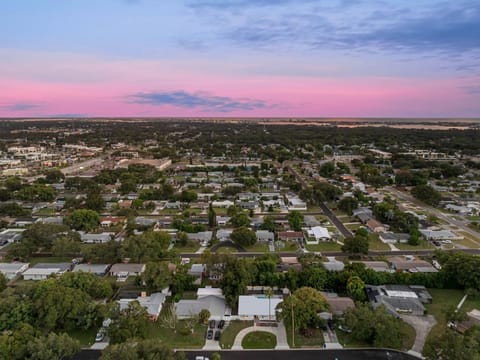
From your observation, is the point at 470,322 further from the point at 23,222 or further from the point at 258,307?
the point at 23,222

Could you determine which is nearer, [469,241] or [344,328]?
[344,328]

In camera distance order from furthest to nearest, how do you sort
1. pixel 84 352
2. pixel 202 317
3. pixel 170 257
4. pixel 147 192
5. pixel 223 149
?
pixel 223 149, pixel 147 192, pixel 170 257, pixel 202 317, pixel 84 352

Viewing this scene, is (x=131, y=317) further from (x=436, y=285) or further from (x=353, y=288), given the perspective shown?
(x=436, y=285)

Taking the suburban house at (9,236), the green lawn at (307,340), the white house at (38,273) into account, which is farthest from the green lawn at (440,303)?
the suburban house at (9,236)

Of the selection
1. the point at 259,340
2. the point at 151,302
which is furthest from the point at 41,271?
the point at 259,340

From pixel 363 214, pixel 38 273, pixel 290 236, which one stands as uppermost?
pixel 363 214

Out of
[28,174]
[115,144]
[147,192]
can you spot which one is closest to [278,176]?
[147,192]

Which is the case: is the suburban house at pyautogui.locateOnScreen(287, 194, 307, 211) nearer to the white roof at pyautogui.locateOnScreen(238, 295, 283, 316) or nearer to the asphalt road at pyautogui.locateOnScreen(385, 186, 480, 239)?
the asphalt road at pyautogui.locateOnScreen(385, 186, 480, 239)

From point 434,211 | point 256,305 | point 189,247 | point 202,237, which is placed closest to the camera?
point 256,305
